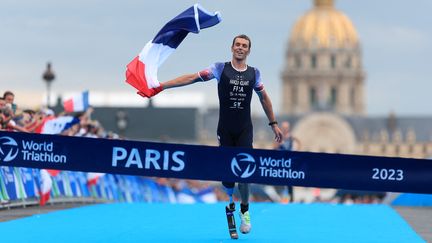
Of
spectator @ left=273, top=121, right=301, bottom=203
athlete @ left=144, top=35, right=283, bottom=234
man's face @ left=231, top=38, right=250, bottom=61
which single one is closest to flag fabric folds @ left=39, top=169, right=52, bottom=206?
spectator @ left=273, top=121, right=301, bottom=203

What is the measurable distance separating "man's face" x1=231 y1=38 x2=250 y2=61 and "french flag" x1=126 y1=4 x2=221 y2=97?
32 cm

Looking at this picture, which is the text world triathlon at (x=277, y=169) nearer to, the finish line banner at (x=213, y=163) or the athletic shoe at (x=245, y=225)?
the finish line banner at (x=213, y=163)

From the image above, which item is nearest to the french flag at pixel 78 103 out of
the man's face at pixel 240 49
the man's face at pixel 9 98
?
the man's face at pixel 9 98

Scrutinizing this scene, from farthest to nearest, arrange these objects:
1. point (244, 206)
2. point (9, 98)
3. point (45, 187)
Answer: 1. point (45, 187)
2. point (9, 98)
3. point (244, 206)

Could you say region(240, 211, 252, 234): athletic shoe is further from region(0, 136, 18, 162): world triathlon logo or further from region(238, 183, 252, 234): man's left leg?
region(0, 136, 18, 162): world triathlon logo

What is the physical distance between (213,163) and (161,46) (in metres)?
1.38

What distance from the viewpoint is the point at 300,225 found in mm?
15086

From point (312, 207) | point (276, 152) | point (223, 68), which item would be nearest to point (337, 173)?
point (276, 152)

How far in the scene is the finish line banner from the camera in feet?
40.8

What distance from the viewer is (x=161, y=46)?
13.1m

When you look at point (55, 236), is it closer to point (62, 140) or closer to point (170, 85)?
point (62, 140)

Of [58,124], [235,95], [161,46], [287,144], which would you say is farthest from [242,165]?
[287,144]

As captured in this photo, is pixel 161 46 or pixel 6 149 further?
pixel 161 46

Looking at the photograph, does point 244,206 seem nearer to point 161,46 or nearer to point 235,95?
point 235,95
